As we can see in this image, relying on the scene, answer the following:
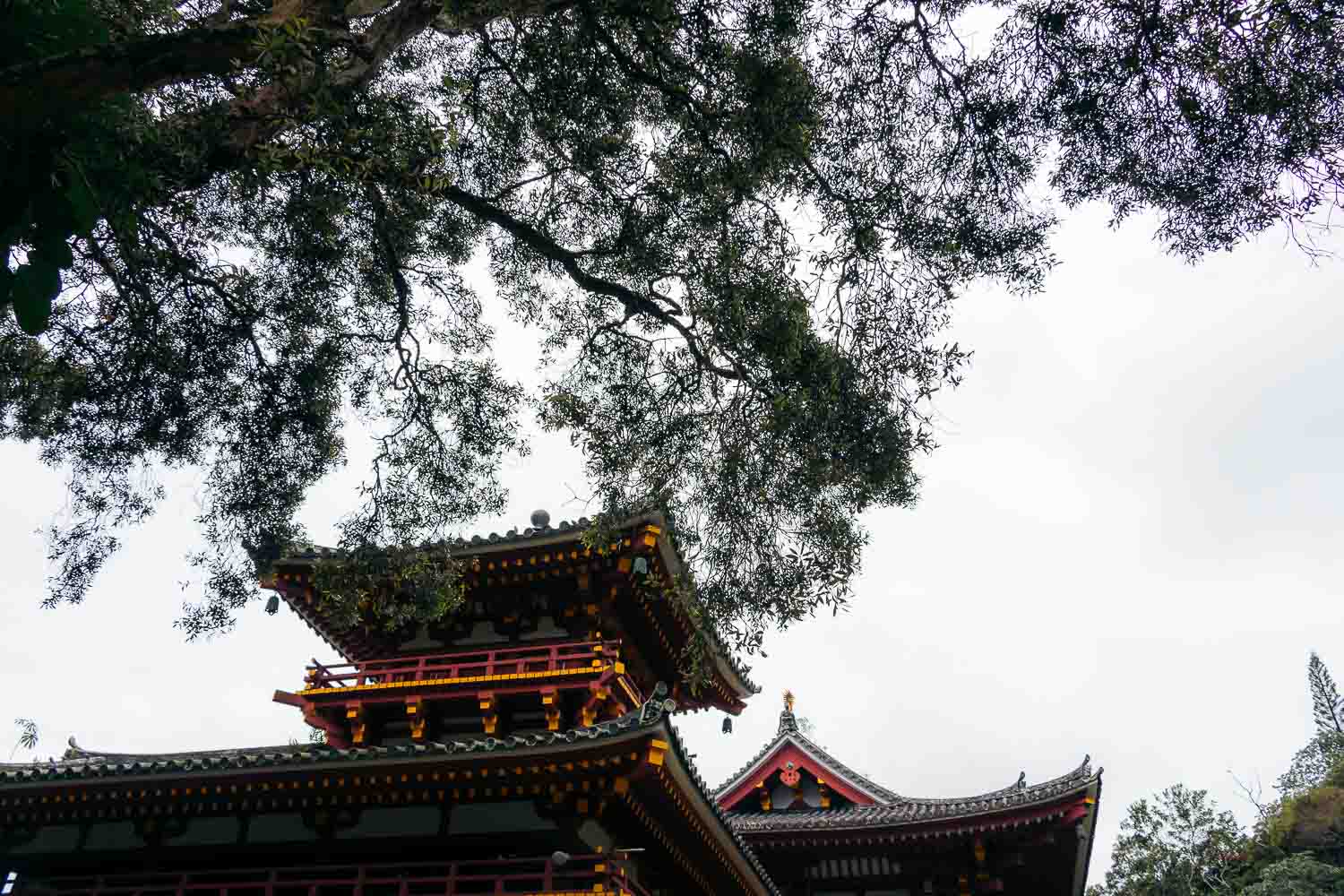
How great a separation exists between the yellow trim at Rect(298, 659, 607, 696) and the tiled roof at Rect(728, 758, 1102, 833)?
5.91 meters

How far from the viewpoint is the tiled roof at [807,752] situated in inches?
814

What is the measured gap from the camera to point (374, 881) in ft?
41.6

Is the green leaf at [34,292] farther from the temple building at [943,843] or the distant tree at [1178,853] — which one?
the distant tree at [1178,853]

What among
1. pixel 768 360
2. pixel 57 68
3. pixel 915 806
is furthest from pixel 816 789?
pixel 57 68

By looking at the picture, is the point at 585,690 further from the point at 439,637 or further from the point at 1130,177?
the point at 1130,177

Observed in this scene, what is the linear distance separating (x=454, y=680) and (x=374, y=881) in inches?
119

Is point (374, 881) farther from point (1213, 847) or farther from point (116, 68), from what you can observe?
point (1213, 847)

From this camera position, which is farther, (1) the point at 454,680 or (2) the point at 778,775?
(2) the point at 778,775

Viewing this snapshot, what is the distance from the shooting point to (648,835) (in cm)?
1381

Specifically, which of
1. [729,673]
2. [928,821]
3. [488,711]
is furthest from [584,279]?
[928,821]

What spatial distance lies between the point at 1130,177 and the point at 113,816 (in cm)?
1444

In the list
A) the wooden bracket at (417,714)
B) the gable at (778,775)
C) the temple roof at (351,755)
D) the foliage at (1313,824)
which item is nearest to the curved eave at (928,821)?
the gable at (778,775)

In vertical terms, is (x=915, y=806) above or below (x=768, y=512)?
above

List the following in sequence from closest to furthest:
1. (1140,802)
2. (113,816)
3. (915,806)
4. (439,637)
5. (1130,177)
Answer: (1130,177), (113,816), (439,637), (915,806), (1140,802)
